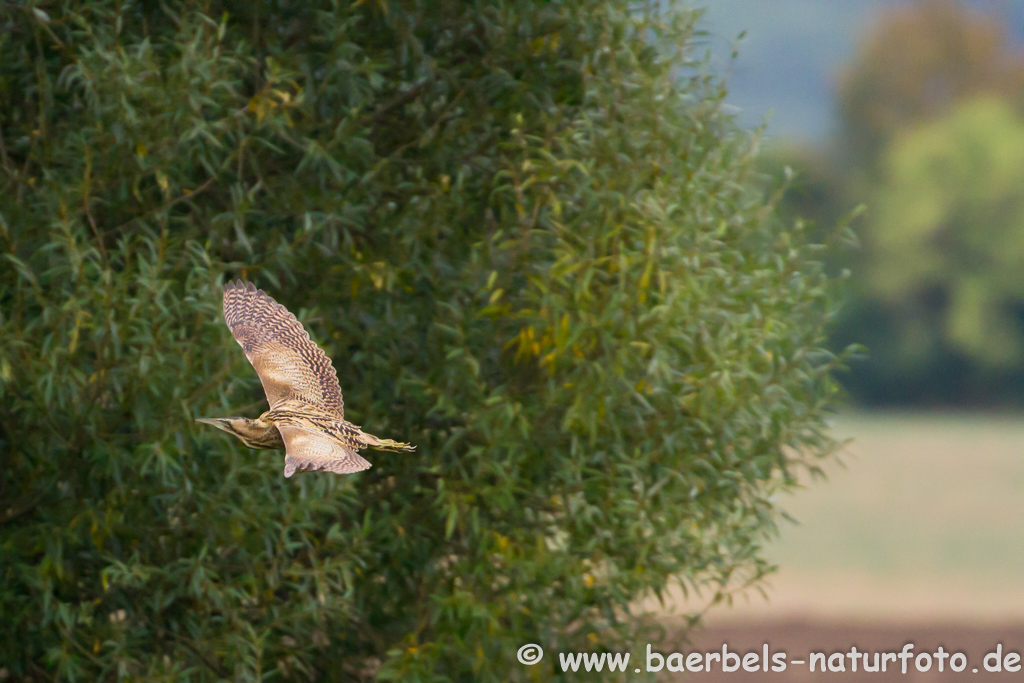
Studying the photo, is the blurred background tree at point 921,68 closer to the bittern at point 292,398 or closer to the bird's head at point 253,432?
the bittern at point 292,398

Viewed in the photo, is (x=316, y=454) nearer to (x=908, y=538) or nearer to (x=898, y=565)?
(x=898, y=565)

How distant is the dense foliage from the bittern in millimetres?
1033

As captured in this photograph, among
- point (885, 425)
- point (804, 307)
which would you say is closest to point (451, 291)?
point (804, 307)

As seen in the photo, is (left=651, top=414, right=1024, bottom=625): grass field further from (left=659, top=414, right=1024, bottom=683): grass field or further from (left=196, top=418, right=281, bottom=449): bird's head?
(left=196, top=418, right=281, bottom=449): bird's head

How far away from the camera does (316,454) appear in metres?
2.51

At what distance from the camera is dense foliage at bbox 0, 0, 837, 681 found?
500 cm

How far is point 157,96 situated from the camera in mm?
5008

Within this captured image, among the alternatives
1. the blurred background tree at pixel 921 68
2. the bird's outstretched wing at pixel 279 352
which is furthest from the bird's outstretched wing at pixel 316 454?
the blurred background tree at pixel 921 68

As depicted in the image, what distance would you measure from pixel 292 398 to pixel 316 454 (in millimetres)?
809
